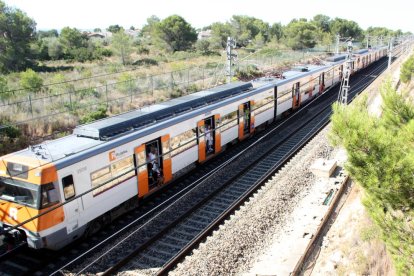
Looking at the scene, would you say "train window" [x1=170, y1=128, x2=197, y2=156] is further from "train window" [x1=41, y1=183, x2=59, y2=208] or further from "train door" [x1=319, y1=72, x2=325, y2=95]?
"train door" [x1=319, y1=72, x2=325, y2=95]

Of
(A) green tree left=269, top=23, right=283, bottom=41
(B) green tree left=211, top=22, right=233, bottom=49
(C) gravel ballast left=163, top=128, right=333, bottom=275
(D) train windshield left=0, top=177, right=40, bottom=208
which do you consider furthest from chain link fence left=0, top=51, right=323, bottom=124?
(A) green tree left=269, top=23, right=283, bottom=41

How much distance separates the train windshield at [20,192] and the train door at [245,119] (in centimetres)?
1104

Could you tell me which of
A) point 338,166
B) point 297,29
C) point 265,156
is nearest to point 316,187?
point 338,166

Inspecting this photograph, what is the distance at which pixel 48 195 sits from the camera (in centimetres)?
951

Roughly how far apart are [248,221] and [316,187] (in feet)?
13.8

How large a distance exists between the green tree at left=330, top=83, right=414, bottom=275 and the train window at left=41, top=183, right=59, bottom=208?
6814mm

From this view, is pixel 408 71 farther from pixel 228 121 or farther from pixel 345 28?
pixel 345 28

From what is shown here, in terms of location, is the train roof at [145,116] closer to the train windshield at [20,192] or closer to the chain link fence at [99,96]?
the train windshield at [20,192]

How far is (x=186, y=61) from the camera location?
4694 centimetres

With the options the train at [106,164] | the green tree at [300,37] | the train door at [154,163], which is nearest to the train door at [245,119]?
the train at [106,164]

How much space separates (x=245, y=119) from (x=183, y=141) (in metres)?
5.66

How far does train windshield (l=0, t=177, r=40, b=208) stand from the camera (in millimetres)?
9500

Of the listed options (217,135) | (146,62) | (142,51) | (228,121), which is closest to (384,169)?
(217,135)

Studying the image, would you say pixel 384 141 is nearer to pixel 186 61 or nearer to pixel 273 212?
pixel 273 212
